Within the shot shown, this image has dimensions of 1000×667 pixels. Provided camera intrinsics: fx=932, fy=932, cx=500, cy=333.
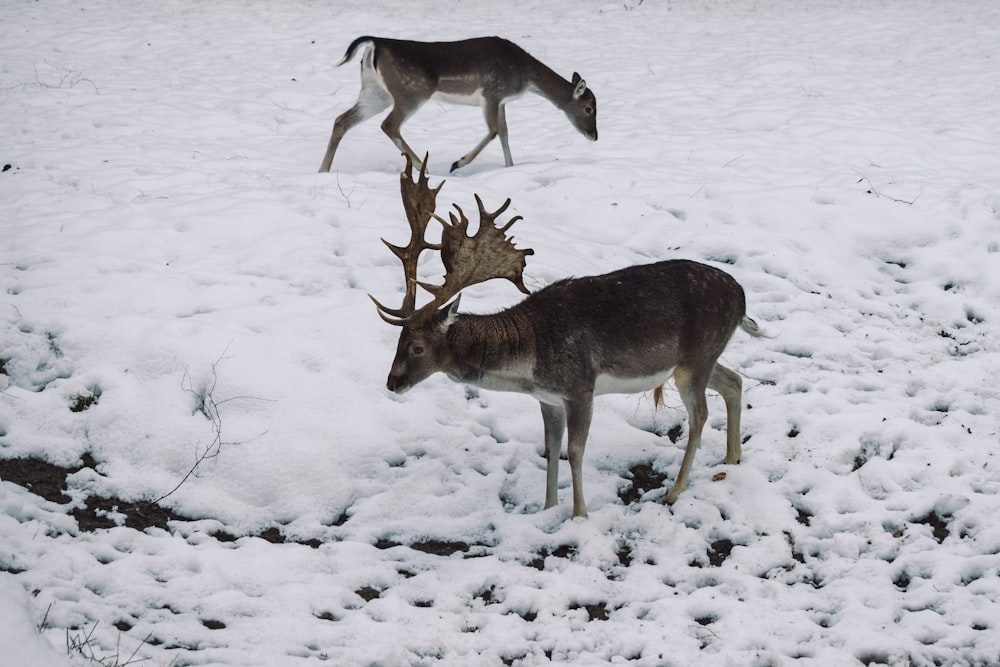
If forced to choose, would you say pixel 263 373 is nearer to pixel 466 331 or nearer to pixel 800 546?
pixel 466 331

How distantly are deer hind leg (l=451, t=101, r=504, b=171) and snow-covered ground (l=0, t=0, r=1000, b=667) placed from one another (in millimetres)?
395

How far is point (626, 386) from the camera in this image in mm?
5562

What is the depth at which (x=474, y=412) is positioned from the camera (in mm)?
6441

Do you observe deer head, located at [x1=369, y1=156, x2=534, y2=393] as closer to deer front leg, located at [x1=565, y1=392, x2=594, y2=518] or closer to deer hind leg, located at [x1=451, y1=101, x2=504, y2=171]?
deer front leg, located at [x1=565, y1=392, x2=594, y2=518]

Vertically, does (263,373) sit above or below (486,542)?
above

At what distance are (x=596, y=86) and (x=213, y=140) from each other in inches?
234

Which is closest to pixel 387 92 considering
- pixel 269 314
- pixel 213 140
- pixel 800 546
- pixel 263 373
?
pixel 213 140

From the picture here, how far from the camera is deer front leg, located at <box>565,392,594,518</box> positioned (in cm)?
543

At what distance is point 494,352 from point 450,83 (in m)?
5.99

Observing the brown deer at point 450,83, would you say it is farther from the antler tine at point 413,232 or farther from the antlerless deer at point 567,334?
the antlerless deer at point 567,334

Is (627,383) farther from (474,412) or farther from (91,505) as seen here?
(91,505)

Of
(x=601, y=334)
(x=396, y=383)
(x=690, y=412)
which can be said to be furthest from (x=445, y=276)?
(x=690, y=412)

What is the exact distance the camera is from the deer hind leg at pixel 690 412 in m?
5.66

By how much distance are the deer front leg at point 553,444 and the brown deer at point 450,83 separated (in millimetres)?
5125
